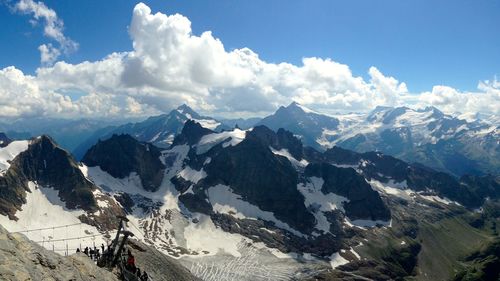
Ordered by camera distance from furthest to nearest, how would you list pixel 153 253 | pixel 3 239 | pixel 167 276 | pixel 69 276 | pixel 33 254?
pixel 153 253 → pixel 167 276 → pixel 69 276 → pixel 33 254 → pixel 3 239

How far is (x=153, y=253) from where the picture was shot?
107625mm

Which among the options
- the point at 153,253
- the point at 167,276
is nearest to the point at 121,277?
the point at 167,276

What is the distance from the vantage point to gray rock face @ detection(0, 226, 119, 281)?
28094 millimetres

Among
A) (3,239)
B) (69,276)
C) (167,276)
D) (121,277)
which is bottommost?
(167,276)

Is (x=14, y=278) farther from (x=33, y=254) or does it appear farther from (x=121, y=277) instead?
(x=121, y=277)

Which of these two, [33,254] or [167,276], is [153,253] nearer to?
[167,276]

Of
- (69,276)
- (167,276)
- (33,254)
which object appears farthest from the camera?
(167,276)

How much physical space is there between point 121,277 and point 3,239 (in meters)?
22.1

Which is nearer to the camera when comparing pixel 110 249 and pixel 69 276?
pixel 69 276

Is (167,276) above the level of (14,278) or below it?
below

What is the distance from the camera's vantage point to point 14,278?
2711 centimetres

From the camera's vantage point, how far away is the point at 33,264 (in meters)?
31.7

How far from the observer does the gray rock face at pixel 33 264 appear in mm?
28094

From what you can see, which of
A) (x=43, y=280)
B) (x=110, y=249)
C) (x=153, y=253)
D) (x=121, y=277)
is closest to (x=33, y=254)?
(x=43, y=280)
